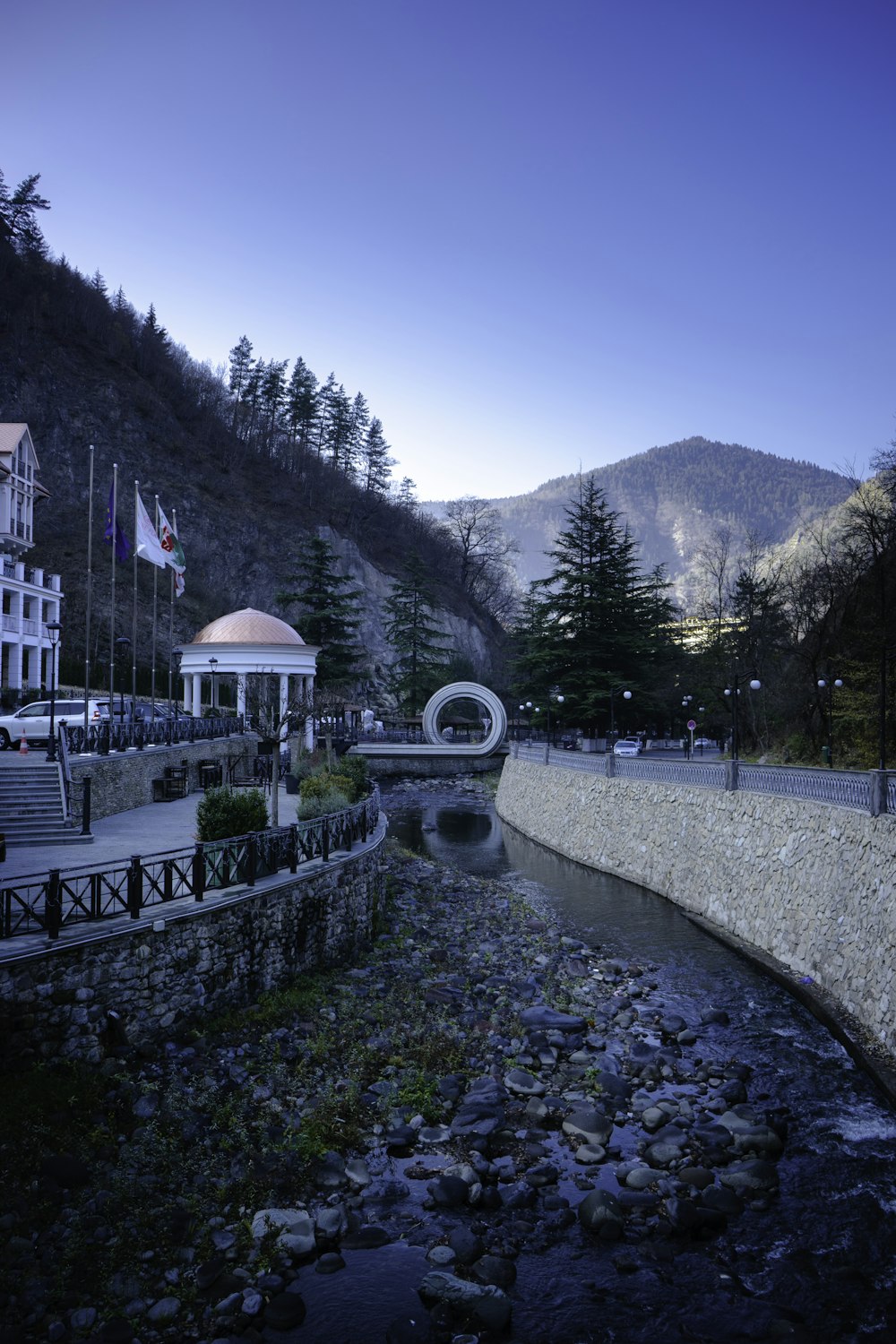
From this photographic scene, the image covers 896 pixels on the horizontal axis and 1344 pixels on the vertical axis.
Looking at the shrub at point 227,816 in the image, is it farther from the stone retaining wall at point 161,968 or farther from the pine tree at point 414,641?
the pine tree at point 414,641

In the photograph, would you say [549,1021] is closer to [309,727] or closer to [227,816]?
[227,816]

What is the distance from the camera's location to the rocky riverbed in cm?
705

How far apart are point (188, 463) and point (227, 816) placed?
234ft

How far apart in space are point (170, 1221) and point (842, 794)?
1173cm

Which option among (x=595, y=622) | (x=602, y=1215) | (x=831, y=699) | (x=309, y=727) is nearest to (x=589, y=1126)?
(x=602, y=1215)

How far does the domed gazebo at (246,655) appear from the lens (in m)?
41.7

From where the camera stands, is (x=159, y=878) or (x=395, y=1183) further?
(x=159, y=878)

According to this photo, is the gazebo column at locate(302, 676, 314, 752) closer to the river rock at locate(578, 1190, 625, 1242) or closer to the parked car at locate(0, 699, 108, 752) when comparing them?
the parked car at locate(0, 699, 108, 752)

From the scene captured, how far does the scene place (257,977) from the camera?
1277cm

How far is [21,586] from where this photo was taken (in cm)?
4112

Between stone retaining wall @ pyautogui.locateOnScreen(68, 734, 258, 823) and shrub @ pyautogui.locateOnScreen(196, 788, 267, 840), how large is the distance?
5873 mm

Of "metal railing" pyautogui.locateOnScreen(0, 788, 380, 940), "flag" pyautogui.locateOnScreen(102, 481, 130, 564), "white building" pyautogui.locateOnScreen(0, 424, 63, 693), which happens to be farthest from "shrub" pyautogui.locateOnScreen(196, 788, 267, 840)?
"white building" pyautogui.locateOnScreen(0, 424, 63, 693)

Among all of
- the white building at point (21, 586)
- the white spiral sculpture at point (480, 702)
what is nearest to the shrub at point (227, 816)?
the white building at point (21, 586)

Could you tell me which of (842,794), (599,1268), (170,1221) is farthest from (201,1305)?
(842,794)
